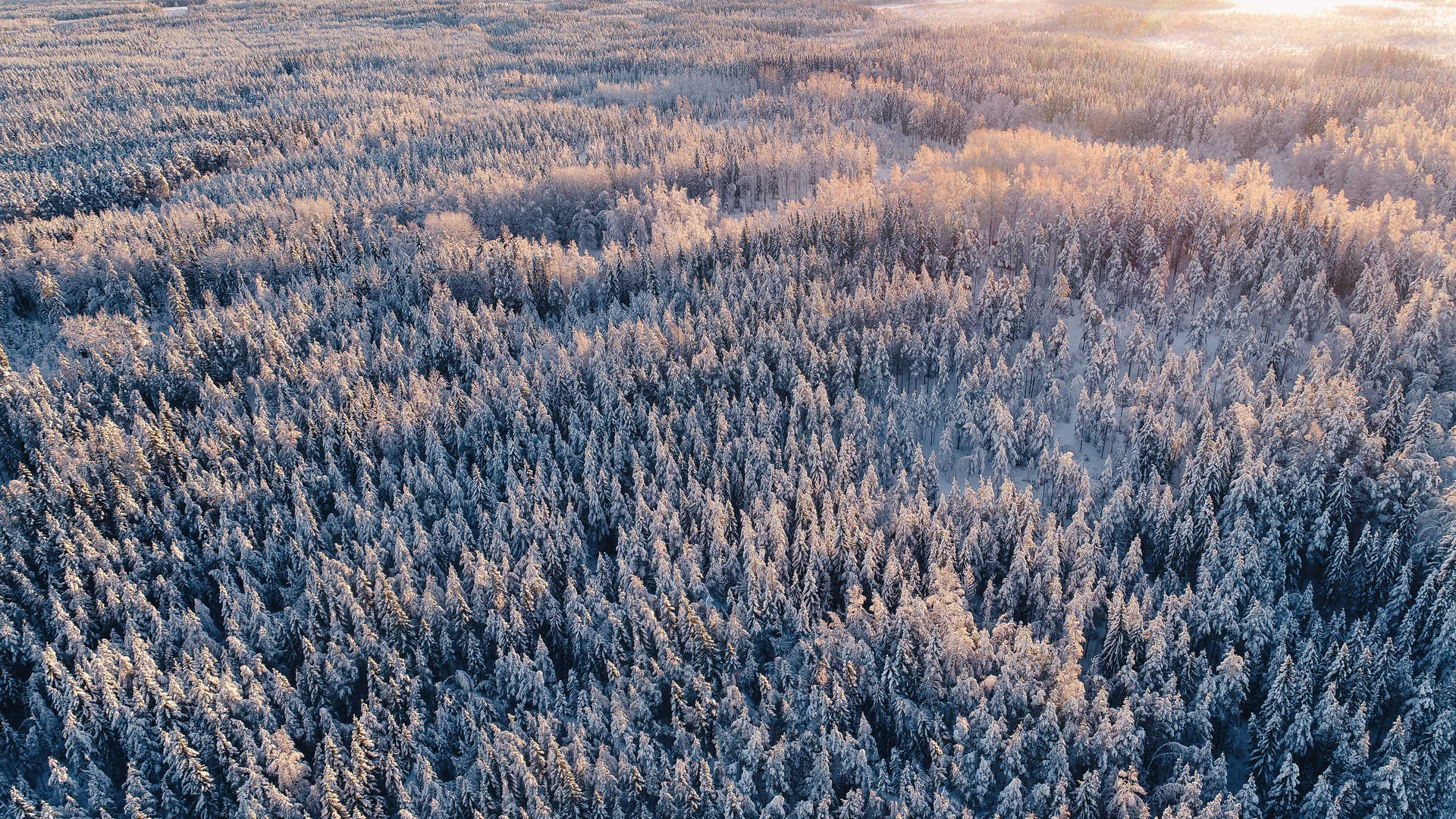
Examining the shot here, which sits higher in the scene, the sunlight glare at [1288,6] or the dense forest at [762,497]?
the sunlight glare at [1288,6]

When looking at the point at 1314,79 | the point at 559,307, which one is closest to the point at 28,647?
the point at 559,307

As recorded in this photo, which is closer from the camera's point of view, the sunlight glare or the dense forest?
the dense forest

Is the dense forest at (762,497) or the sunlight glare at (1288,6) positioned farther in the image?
the sunlight glare at (1288,6)

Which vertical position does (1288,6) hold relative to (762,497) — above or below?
above

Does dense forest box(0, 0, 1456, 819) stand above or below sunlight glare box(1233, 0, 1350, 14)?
below

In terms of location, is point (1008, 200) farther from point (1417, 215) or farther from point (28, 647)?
point (28, 647)

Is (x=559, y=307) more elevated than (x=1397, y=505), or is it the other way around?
(x=559, y=307)

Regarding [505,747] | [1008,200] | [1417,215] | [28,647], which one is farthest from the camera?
[1008,200]

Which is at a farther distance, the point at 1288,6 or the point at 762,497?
the point at 1288,6
